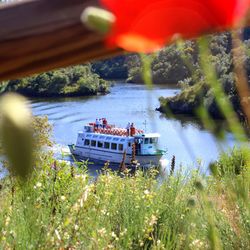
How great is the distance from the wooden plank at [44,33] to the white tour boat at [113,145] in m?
11.5

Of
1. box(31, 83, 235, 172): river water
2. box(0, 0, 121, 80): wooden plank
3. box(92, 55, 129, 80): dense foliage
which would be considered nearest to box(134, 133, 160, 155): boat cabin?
box(31, 83, 235, 172): river water

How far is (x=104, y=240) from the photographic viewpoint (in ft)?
4.00

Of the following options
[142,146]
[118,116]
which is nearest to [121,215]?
[142,146]

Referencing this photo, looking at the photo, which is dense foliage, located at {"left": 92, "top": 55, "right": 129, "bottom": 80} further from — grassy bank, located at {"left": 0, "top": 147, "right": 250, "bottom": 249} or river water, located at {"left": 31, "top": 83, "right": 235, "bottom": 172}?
river water, located at {"left": 31, "top": 83, "right": 235, "bottom": 172}

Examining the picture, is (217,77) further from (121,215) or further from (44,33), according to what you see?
(121,215)

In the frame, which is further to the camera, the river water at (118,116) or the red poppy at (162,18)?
the river water at (118,116)

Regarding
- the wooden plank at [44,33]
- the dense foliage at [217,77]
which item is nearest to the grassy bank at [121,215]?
the dense foliage at [217,77]

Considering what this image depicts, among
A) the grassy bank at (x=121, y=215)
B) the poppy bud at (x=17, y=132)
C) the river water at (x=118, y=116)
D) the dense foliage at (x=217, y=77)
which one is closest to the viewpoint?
the poppy bud at (x=17, y=132)

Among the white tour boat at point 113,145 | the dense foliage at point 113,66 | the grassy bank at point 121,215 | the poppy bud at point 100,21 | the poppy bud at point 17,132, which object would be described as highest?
the dense foliage at point 113,66

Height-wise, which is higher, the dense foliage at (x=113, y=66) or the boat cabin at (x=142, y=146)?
the dense foliage at (x=113, y=66)

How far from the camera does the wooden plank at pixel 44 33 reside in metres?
0.22

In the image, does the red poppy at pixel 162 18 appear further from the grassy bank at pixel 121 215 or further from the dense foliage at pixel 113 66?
the grassy bank at pixel 121 215

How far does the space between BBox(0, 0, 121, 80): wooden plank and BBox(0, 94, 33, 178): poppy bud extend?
0.16ft

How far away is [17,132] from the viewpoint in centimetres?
18
